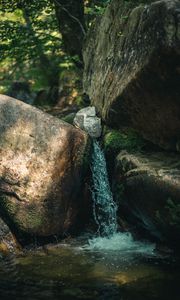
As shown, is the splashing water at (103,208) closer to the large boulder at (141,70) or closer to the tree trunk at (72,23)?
the large boulder at (141,70)

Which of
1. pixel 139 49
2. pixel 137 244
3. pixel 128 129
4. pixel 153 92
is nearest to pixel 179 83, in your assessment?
pixel 153 92

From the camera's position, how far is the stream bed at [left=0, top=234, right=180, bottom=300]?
17.0 ft

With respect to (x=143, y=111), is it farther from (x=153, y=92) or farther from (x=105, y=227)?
(x=105, y=227)

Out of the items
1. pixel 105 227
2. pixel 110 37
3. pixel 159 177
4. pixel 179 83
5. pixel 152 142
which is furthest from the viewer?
pixel 110 37

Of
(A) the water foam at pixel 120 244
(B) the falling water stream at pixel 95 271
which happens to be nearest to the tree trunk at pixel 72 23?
(B) the falling water stream at pixel 95 271

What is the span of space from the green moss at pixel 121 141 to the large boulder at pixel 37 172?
2.01 ft

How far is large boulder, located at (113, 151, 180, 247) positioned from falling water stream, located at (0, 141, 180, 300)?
1.06 ft

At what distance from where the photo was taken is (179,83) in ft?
18.7

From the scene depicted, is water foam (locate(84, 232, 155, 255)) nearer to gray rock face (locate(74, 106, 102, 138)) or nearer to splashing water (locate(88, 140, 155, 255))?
splashing water (locate(88, 140, 155, 255))

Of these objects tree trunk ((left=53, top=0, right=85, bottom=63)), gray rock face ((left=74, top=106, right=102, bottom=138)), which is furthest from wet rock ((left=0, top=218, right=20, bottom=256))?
tree trunk ((left=53, top=0, right=85, bottom=63))

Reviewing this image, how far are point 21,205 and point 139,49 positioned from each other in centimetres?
301

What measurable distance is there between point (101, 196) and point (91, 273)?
7.64 feet

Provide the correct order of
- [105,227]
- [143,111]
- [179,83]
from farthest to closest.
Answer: [105,227] → [143,111] → [179,83]

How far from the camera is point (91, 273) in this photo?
19.1 ft
